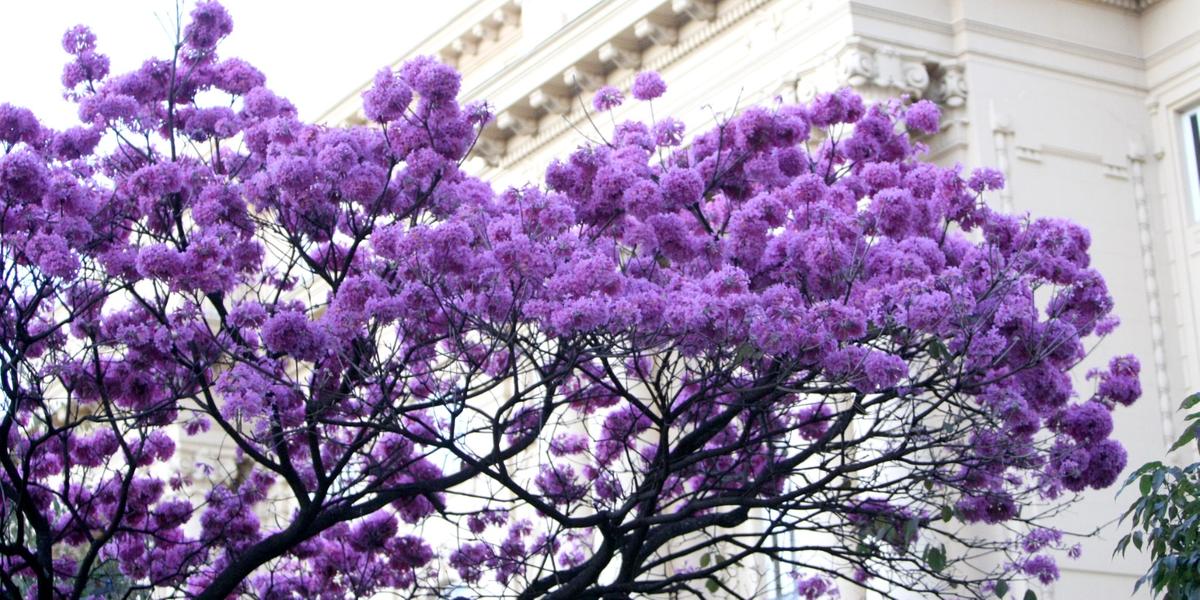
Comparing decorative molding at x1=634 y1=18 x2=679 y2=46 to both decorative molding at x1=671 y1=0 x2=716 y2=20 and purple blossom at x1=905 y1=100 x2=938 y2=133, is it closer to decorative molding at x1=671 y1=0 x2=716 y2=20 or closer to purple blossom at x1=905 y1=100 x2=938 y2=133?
decorative molding at x1=671 y1=0 x2=716 y2=20

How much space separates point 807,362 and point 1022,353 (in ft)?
5.50

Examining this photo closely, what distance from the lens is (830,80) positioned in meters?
18.5

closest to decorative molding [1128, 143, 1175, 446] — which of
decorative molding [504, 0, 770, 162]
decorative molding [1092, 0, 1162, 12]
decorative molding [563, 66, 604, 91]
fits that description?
decorative molding [1092, 0, 1162, 12]

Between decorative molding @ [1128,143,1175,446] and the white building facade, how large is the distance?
0.04ft

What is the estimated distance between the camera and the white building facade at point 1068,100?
1831cm

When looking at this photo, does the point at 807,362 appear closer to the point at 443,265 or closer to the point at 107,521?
the point at 443,265

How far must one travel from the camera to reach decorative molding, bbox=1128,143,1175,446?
18250 millimetres

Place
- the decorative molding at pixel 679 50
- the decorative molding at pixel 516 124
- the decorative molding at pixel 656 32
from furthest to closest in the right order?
the decorative molding at pixel 516 124
the decorative molding at pixel 656 32
the decorative molding at pixel 679 50

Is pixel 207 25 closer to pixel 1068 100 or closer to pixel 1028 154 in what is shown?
pixel 1028 154

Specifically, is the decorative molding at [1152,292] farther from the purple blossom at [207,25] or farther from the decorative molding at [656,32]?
the purple blossom at [207,25]

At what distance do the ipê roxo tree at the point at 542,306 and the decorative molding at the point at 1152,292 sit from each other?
394 cm

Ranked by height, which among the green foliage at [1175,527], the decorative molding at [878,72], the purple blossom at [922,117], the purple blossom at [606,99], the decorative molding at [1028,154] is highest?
the decorative molding at [878,72]

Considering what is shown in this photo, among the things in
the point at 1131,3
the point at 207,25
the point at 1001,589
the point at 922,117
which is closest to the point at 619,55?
the point at 1131,3

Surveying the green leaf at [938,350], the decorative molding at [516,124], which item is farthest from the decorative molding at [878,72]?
the green leaf at [938,350]
